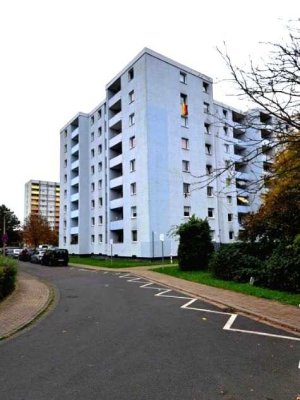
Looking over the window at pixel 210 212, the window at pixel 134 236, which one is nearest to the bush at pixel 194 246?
the window at pixel 134 236

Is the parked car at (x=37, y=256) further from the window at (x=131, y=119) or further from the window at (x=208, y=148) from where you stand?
the window at (x=208, y=148)

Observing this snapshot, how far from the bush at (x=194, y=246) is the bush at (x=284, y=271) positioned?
716 centimetres

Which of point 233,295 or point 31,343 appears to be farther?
point 233,295

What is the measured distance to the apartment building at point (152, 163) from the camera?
1393 inches

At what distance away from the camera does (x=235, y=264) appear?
1741 centimetres

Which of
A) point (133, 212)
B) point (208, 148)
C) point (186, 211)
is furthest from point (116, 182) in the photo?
point (208, 148)

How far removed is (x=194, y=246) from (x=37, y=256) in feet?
71.5

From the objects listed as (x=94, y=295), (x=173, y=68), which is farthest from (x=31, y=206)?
(x=94, y=295)

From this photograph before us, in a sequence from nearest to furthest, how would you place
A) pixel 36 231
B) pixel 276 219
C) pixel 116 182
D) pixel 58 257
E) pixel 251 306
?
pixel 251 306
pixel 276 219
pixel 58 257
pixel 116 182
pixel 36 231

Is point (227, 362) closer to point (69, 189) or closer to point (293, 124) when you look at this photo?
point (293, 124)

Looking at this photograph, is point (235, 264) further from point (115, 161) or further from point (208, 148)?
point (208, 148)

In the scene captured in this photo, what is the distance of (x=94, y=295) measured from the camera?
14078 millimetres

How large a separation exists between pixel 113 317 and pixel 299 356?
4.88 meters

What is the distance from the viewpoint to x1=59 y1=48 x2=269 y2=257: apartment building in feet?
116
